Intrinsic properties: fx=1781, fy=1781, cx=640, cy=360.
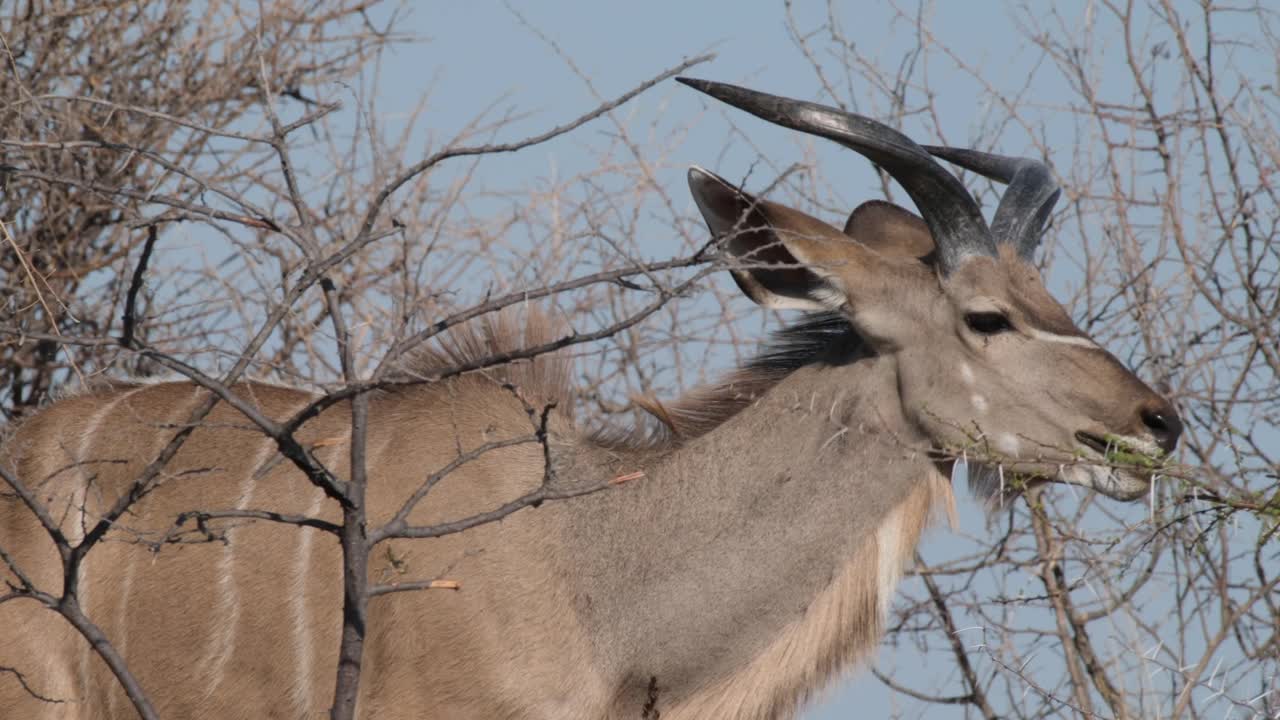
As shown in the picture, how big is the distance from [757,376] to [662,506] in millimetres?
372

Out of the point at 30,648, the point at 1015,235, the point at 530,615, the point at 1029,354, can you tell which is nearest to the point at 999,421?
the point at 1029,354

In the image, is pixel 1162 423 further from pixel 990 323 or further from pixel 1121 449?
pixel 990 323

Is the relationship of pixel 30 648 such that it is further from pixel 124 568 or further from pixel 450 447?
pixel 450 447

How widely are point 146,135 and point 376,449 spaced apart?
5.46 feet

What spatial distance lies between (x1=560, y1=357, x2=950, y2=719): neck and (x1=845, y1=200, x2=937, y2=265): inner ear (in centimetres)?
38

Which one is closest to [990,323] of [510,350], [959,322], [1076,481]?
[959,322]

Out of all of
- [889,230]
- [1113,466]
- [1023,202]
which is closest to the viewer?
[1113,466]

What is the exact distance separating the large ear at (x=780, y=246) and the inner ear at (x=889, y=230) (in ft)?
0.93

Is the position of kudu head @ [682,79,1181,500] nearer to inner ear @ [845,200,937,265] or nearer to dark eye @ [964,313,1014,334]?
dark eye @ [964,313,1014,334]

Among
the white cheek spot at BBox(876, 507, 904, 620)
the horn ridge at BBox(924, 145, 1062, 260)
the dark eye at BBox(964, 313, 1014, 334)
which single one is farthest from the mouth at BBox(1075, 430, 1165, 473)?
the horn ridge at BBox(924, 145, 1062, 260)

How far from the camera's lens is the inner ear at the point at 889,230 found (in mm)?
3648

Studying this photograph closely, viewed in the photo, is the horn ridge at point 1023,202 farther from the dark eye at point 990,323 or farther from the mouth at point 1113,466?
the mouth at point 1113,466

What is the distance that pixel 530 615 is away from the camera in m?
3.10

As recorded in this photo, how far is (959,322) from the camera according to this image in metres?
3.31
